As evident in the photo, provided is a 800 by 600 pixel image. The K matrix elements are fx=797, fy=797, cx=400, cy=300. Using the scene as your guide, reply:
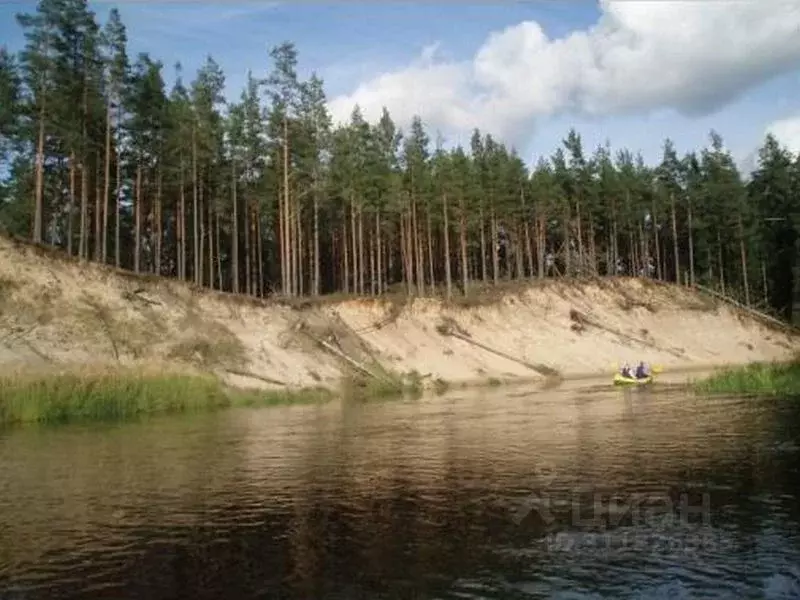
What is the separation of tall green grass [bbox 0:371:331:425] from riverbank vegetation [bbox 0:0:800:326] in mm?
15184

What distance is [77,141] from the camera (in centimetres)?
5131

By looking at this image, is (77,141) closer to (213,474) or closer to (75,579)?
(213,474)

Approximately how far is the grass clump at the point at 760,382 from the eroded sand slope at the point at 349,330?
24.4m

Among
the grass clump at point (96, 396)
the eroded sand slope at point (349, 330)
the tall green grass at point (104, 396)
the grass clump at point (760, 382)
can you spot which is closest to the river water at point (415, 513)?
the grass clump at point (760, 382)

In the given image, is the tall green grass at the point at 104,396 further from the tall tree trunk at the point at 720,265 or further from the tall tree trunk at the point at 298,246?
the tall tree trunk at the point at 720,265

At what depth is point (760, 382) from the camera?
36.8 m

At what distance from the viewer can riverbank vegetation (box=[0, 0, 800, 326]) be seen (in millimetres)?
55469

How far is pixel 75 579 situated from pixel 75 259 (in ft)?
137

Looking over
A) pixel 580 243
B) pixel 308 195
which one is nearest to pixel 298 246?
pixel 308 195

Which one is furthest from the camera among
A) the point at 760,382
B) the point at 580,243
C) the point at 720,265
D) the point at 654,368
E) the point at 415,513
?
the point at 720,265

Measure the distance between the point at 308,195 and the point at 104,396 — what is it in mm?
39394

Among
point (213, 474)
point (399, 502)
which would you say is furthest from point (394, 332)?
point (399, 502)

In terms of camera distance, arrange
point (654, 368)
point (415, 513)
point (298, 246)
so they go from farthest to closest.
→ point (298, 246) < point (654, 368) < point (415, 513)

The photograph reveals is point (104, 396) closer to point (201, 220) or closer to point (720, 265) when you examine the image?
point (201, 220)
